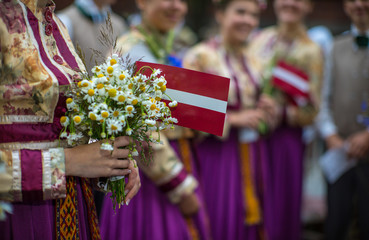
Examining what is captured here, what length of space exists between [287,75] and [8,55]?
8.33 feet

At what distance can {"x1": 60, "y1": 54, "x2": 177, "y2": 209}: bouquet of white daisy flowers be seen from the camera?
1.18 metres

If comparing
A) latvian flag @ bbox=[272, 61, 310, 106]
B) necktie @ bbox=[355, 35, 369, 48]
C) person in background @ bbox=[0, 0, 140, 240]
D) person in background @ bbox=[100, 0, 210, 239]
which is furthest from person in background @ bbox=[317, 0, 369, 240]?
person in background @ bbox=[0, 0, 140, 240]

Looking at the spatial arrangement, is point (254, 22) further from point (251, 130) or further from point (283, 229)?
point (283, 229)

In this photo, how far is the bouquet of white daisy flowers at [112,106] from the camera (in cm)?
118

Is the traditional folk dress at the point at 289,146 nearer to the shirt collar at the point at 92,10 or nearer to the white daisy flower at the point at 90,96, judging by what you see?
the shirt collar at the point at 92,10

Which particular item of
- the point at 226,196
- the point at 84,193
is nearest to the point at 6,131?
the point at 84,193

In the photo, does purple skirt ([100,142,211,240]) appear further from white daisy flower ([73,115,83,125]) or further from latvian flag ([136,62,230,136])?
white daisy flower ([73,115,83,125])

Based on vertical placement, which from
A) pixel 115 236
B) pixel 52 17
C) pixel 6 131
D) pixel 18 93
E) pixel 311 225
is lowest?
pixel 311 225

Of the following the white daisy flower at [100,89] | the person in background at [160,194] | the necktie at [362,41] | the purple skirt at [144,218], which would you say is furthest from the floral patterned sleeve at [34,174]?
the necktie at [362,41]

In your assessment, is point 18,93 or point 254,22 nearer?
point 18,93

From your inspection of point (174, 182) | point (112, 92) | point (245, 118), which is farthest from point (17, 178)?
point (245, 118)

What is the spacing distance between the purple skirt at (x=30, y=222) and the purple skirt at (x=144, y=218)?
941 millimetres

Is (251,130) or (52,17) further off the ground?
(52,17)

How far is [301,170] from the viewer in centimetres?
369
